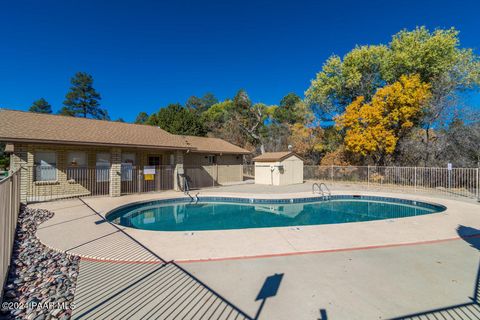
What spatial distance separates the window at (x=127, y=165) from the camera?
13.2 m

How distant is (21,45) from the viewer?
21.7m

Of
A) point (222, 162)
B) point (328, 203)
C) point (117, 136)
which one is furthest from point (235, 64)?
point (328, 203)

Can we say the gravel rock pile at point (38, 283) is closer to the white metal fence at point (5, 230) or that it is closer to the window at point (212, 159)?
the white metal fence at point (5, 230)

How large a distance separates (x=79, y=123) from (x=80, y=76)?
3662 cm

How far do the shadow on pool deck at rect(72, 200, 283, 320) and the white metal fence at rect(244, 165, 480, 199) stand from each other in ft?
48.0

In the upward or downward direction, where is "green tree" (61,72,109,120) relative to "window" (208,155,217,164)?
upward

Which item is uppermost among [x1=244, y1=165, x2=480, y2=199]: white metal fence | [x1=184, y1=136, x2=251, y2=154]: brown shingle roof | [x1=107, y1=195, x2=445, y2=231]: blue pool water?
[x1=184, y1=136, x2=251, y2=154]: brown shingle roof

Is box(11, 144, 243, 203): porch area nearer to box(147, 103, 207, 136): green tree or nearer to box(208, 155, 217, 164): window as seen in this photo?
box(208, 155, 217, 164): window

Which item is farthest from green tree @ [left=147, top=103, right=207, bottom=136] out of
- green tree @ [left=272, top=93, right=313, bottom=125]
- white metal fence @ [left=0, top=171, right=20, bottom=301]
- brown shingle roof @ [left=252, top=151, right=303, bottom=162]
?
white metal fence @ [left=0, top=171, right=20, bottom=301]

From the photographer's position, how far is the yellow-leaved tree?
17.0 metres

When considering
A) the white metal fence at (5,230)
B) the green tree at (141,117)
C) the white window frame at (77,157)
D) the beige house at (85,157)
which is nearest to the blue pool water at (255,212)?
the beige house at (85,157)

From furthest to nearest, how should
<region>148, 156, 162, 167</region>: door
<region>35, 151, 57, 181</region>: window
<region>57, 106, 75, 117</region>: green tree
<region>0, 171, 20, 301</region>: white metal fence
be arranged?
<region>57, 106, 75, 117</region>: green tree
<region>148, 156, 162, 167</region>: door
<region>35, 151, 57, 181</region>: window
<region>0, 171, 20, 301</region>: white metal fence

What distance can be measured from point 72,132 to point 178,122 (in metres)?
17.7

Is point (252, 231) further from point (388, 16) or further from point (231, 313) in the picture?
point (388, 16)
